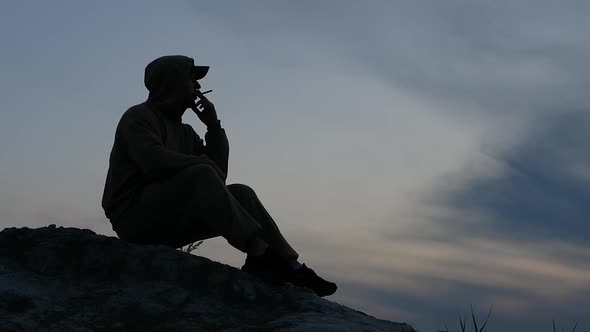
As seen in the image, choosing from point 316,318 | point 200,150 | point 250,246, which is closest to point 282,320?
point 316,318

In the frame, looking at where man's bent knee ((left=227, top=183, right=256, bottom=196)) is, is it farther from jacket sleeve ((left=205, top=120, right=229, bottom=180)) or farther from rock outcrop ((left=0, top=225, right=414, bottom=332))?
rock outcrop ((left=0, top=225, right=414, bottom=332))

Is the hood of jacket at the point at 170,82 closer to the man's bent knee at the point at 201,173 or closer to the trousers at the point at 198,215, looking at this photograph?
the trousers at the point at 198,215

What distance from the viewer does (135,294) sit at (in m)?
5.86

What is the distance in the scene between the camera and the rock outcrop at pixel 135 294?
552 centimetres

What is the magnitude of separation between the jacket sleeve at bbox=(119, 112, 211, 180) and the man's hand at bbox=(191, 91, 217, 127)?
0.53m

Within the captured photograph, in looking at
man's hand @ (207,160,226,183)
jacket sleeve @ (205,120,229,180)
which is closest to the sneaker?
man's hand @ (207,160,226,183)

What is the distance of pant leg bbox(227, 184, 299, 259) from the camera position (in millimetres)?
6387

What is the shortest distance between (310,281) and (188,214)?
110 centimetres

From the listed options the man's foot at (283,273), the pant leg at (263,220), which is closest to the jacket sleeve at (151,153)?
the pant leg at (263,220)

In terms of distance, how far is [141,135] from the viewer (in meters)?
6.31

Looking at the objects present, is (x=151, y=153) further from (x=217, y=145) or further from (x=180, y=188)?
(x=217, y=145)

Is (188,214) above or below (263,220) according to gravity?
below

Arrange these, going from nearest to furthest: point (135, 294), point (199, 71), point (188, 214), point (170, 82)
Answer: point (135, 294), point (188, 214), point (170, 82), point (199, 71)

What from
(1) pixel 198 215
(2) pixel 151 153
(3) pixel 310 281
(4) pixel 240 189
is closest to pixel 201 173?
(1) pixel 198 215
